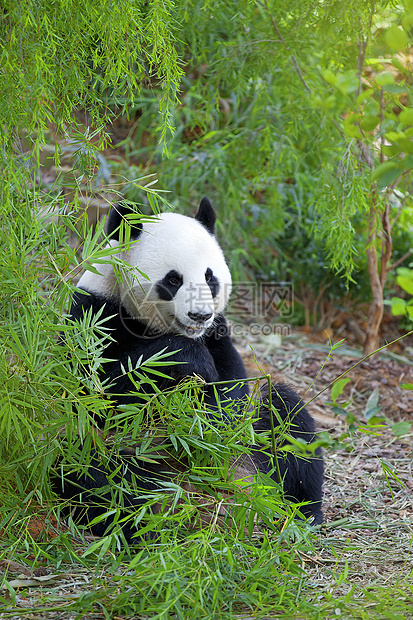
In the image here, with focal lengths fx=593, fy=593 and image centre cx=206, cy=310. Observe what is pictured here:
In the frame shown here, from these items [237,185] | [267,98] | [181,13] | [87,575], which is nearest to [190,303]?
[87,575]

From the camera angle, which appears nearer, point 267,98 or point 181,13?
point 181,13

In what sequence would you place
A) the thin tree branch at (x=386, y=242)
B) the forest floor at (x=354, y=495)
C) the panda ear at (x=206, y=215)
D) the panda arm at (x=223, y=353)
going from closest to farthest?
the forest floor at (x=354, y=495) → the panda arm at (x=223, y=353) → the panda ear at (x=206, y=215) → the thin tree branch at (x=386, y=242)

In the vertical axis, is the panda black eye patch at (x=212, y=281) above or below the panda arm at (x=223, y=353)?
above

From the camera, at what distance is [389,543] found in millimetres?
2518

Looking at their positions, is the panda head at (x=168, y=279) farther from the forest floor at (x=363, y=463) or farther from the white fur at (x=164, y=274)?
the forest floor at (x=363, y=463)

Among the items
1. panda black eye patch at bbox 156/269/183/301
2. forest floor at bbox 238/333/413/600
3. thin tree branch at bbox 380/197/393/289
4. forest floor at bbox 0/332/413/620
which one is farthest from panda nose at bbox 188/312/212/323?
thin tree branch at bbox 380/197/393/289

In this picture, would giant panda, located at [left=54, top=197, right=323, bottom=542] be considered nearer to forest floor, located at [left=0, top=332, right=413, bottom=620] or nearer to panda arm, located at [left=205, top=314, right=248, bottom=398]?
panda arm, located at [left=205, top=314, right=248, bottom=398]

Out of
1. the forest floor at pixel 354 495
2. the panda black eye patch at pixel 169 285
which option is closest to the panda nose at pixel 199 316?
the panda black eye patch at pixel 169 285

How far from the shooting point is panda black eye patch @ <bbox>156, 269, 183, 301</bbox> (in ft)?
→ 8.89

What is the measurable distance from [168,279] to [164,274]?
1.2 inches

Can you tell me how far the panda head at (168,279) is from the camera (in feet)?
8.74

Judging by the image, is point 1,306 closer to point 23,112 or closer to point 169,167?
point 23,112

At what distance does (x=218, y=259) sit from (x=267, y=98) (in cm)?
218

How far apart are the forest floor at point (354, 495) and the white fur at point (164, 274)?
0.40 m
